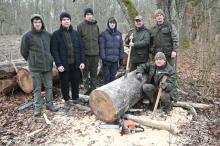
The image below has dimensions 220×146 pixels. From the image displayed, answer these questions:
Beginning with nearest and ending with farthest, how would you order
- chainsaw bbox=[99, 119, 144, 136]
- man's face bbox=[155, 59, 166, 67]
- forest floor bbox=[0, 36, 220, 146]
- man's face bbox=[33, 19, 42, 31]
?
forest floor bbox=[0, 36, 220, 146] → chainsaw bbox=[99, 119, 144, 136] → man's face bbox=[33, 19, 42, 31] → man's face bbox=[155, 59, 166, 67]

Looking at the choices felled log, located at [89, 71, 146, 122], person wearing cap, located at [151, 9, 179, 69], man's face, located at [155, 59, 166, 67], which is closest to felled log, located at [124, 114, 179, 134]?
felled log, located at [89, 71, 146, 122]

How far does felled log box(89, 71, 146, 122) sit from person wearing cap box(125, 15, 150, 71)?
94 centimetres

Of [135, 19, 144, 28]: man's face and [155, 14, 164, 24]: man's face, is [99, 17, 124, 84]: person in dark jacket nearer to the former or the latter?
[135, 19, 144, 28]: man's face

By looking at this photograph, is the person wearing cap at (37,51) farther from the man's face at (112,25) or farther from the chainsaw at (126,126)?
the chainsaw at (126,126)

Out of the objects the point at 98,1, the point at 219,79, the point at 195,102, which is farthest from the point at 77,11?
the point at 195,102

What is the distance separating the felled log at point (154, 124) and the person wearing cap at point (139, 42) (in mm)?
1719

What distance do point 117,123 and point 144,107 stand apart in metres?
1.15

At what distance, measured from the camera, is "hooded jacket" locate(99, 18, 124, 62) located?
745 cm

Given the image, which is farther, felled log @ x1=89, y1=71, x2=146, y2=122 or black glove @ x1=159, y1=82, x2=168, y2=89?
black glove @ x1=159, y1=82, x2=168, y2=89

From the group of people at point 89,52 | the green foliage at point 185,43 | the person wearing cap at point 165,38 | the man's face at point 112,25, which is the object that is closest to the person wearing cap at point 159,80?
the group of people at point 89,52

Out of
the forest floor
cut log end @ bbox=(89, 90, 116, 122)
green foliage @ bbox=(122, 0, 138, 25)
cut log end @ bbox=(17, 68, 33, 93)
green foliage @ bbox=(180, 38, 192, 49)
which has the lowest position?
the forest floor

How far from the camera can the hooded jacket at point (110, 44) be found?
293 inches

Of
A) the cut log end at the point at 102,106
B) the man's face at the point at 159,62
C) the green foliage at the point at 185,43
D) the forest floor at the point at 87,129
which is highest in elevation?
the green foliage at the point at 185,43

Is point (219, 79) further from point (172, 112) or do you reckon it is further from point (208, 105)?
point (172, 112)
